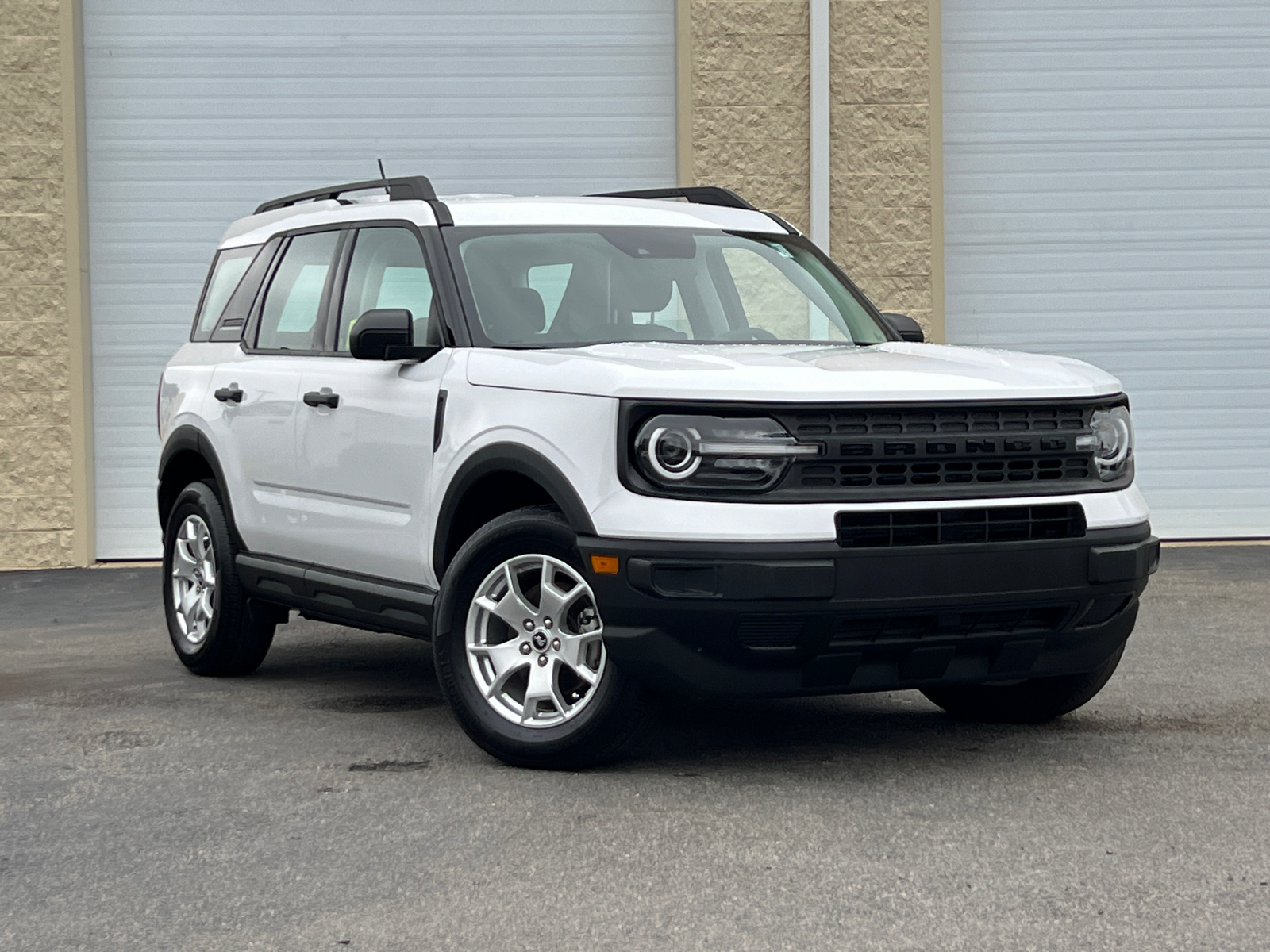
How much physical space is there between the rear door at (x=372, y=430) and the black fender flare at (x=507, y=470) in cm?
14

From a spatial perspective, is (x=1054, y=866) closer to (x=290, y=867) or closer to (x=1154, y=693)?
(x=290, y=867)

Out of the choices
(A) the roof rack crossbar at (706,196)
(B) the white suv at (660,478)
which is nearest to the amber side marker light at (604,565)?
(B) the white suv at (660,478)

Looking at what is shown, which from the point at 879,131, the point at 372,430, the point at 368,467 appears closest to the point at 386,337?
the point at 372,430

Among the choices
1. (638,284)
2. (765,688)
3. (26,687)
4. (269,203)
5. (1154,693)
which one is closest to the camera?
(765,688)

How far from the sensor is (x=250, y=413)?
23.9 feet

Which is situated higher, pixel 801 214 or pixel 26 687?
pixel 801 214

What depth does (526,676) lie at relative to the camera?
18.9 ft

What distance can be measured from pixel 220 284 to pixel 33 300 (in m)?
5.57

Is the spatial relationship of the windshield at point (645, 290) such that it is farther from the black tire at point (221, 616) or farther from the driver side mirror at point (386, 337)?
the black tire at point (221, 616)

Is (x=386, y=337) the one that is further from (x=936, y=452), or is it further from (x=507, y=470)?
(x=936, y=452)

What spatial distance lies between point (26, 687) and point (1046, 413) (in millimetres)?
4480

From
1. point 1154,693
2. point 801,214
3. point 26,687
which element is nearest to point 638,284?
point 1154,693

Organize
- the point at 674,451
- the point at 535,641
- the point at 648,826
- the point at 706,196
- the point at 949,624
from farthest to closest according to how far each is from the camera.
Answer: the point at 706,196 < the point at 535,641 < the point at 949,624 < the point at 674,451 < the point at 648,826

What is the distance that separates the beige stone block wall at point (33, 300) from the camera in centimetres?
1314
